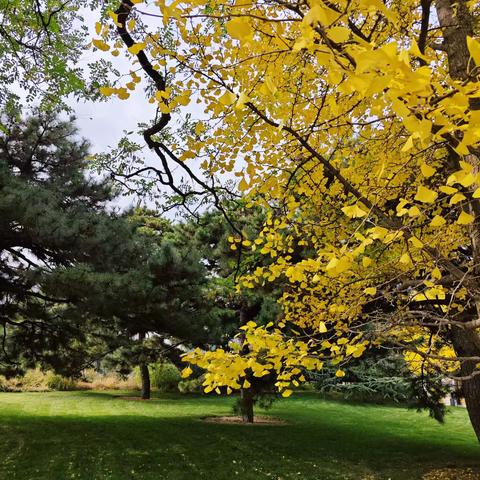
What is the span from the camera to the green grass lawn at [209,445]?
6516 millimetres

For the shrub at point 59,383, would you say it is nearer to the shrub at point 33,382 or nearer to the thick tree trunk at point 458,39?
the shrub at point 33,382

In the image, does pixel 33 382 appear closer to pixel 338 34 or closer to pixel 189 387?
pixel 189 387

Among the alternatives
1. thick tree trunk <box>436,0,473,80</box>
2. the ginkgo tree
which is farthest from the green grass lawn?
thick tree trunk <box>436,0,473,80</box>

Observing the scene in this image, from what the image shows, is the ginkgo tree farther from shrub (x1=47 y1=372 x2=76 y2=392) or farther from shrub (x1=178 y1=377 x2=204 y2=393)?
shrub (x1=47 y1=372 x2=76 y2=392)

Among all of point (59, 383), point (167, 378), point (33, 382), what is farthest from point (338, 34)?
point (33, 382)

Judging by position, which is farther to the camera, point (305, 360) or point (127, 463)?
point (127, 463)

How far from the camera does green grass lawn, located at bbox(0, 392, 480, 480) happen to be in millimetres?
6516

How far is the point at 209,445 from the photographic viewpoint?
27.3ft

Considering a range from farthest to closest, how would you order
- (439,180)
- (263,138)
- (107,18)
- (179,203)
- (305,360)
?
1. (107,18)
2. (179,203)
3. (439,180)
4. (263,138)
5. (305,360)

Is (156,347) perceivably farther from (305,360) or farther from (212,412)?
(305,360)

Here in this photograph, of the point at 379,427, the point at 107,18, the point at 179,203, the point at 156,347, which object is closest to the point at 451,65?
the point at 179,203

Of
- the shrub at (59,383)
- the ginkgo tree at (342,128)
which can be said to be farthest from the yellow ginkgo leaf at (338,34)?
the shrub at (59,383)

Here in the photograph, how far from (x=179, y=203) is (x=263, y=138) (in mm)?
1741

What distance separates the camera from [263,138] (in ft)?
12.9
